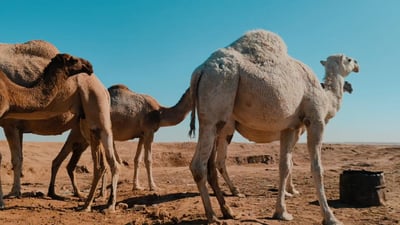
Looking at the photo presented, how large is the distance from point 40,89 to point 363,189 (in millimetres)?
6204

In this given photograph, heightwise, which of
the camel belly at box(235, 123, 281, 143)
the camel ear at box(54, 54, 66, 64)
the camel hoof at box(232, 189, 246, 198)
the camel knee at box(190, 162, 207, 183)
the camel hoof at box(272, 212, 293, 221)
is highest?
the camel ear at box(54, 54, 66, 64)

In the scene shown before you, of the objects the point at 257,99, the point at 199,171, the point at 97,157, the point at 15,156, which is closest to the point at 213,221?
the point at 199,171

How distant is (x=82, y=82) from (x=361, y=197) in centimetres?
585

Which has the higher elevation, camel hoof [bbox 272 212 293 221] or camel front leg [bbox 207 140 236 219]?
camel front leg [bbox 207 140 236 219]

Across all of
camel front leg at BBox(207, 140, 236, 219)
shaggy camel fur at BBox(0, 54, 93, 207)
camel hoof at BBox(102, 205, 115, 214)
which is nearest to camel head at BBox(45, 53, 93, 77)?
shaggy camel fur at BBox(0, 54, 93, 207)

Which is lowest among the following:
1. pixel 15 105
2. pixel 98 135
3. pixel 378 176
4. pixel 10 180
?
pixel 10 180

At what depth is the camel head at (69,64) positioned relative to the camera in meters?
6.82

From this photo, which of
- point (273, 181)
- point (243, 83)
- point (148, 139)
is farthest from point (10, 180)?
point (243, 83)

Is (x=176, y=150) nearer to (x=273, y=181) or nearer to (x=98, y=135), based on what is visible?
(x=273, y=181)

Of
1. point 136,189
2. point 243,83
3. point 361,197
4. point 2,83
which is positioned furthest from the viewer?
point 136,189

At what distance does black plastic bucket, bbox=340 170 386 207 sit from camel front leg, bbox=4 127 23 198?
7013 millimetres

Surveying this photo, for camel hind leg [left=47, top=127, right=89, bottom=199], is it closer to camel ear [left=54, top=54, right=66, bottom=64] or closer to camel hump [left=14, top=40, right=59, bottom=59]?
camel hump [left=14, top=40, right=59, bottom=59]

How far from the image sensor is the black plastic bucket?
24.2 ft

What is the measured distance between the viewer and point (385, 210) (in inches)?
276
